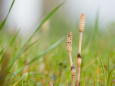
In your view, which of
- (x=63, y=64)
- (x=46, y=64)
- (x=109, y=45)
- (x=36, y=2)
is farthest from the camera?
(x=36, y=2)

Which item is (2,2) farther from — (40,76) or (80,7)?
(40,76)

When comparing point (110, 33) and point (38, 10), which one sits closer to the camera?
point (110, 33)

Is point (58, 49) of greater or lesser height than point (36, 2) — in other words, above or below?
below

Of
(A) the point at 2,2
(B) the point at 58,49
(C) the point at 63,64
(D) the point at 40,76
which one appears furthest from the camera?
(A) the point at 2,2

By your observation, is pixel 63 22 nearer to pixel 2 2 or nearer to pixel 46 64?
pixel 2 2

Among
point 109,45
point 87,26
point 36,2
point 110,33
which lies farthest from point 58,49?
point 36,2

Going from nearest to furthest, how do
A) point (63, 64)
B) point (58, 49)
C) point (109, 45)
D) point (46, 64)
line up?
1. point (63, 64)
2. point (46, 64)
3. point (58, 49)
4. point (109, 45)

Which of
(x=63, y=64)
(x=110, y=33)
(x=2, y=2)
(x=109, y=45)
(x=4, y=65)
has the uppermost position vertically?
(x=2, y=2)

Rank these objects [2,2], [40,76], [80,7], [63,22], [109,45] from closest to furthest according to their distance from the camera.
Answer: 1. [40,76]
2. [109,45]
3. [63,22]
4. [2,2]
5. [80,7]

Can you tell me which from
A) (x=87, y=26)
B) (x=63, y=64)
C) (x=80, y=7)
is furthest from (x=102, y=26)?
(x=63, y=64)
